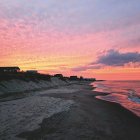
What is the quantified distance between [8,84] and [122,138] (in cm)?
4593

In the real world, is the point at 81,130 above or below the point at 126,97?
above

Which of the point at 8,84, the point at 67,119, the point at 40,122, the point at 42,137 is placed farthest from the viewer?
the point at 8,84

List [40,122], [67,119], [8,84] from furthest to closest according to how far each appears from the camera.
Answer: [8,84]
[67,119]
[40,122]

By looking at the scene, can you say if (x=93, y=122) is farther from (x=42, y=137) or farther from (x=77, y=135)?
(x=42, y=137)

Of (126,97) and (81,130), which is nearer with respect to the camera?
(81,130)

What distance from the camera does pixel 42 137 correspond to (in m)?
13.7

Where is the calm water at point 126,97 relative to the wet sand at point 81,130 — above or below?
below

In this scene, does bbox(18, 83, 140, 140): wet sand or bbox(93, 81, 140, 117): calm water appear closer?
bbox(18, 83, 140, 140): wet sand

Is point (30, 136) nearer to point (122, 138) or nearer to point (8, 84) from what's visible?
point (122, 138)

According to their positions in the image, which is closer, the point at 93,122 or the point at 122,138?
the point at 122,138

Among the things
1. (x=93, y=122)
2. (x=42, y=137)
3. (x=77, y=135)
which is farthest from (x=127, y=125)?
(x=42, y=137)

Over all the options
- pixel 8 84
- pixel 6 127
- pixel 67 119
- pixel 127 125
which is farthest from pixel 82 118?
pixel 8 84

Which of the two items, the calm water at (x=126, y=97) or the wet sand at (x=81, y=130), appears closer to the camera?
the wet sand at (x=81, y=130)

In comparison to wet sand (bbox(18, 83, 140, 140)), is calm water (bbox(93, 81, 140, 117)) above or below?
below
